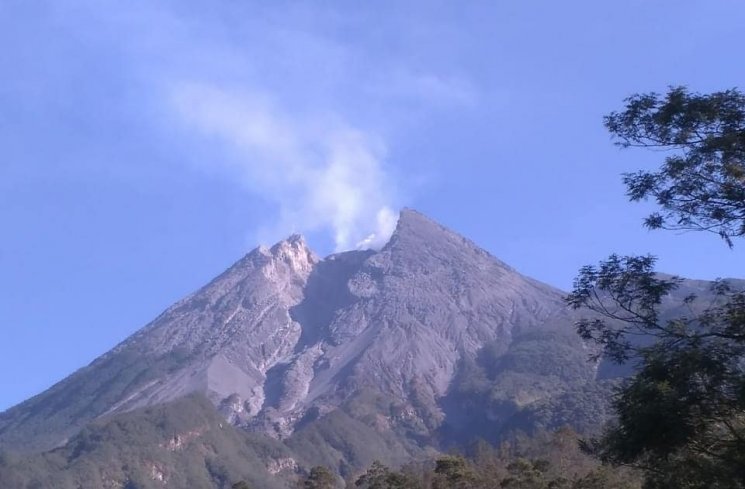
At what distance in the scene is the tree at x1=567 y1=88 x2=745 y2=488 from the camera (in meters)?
15.2

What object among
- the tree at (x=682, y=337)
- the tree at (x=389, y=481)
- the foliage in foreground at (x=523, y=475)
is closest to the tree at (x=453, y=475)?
the foliage in foreground at (x=523, y=475)

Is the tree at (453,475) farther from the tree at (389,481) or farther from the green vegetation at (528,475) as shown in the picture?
the tree at (389,481)

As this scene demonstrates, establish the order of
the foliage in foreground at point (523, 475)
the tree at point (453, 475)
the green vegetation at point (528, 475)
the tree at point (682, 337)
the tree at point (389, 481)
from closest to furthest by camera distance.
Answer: the tree at point (682, 337) < the green vegetation at point (528, 475) < the foliage in foreground at point (523, 475) < the tree at point (453, 475) < the tree at point (389, 481)

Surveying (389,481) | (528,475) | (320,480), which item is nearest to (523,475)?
(528,475)

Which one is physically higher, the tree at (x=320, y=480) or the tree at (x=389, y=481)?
the tree at (x=320, y=480)

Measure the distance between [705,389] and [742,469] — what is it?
1.33 metres

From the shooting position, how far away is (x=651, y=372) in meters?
15.9

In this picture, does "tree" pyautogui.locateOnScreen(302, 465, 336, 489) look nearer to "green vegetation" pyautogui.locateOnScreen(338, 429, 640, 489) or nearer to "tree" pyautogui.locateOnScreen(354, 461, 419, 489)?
"green vegetation" pyautogui.locateOnScreen(338, 429, 640, 489)

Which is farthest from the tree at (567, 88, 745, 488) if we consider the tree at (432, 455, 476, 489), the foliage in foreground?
the tree at (432, 455, 476, 489)

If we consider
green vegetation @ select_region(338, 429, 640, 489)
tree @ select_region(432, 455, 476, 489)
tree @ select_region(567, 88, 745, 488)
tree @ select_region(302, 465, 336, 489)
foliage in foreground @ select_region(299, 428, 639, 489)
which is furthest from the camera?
tree @ select_region(302, 465, 336, 489)

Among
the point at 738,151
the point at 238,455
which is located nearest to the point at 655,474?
the point at 738,151

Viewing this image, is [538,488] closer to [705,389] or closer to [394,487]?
[394,487]

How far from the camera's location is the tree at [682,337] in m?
15.2

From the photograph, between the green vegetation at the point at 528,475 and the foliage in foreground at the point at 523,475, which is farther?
the foliage in foreground at the point at 523,475
